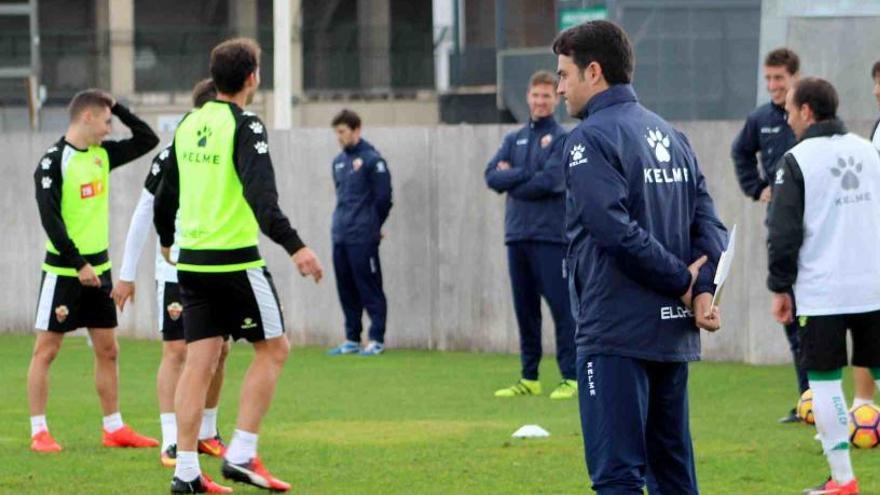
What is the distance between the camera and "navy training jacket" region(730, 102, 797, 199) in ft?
40.7

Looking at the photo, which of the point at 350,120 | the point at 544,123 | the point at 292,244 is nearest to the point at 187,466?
the point at 292,244

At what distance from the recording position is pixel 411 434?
465 inches

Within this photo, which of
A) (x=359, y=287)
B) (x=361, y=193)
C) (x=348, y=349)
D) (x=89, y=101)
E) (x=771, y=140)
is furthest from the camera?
(x=348, y=349)

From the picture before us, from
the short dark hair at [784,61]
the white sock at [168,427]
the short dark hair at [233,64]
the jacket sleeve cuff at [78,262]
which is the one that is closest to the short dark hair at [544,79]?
the short dark hair at [784,61]

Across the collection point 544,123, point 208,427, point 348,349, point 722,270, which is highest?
point 544,123

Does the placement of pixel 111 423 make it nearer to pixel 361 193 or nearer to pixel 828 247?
pixel 828 247

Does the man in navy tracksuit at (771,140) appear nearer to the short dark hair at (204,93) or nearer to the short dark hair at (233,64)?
the short dark hair at (204,93)

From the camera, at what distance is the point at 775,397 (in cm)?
1384

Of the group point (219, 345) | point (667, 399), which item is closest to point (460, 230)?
point (219, 345)

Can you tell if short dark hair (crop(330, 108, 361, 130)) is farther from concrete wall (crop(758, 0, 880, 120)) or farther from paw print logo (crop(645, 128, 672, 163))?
paw print logo (crop(645, 128, 672, 163))

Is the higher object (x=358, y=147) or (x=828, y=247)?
(x=358, y=147)

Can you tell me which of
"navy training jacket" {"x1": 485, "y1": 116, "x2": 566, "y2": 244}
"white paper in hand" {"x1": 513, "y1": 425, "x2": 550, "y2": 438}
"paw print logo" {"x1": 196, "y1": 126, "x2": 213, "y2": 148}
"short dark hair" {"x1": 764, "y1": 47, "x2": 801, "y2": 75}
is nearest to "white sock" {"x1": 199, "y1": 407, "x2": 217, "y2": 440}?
"white paper in hand" {"x1": 513, "y1": 425, "x2": 550, "y2": 438}

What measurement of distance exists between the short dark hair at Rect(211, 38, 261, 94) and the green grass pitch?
205 centimetres

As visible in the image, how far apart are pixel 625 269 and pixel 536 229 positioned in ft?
25.0
